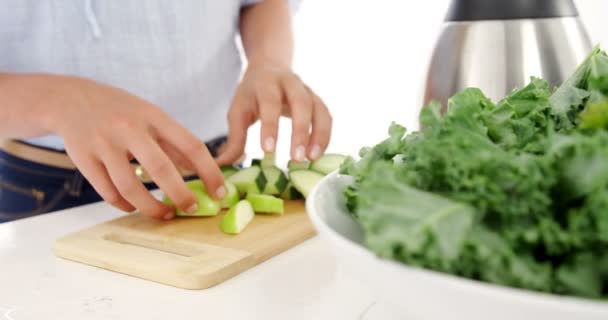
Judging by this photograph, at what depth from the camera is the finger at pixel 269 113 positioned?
1.03 metres

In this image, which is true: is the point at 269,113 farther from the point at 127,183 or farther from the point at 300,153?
the point at 127,183

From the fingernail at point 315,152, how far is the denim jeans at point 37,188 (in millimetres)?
361

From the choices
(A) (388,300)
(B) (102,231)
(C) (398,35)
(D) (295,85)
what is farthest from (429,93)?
(C) (398,35)

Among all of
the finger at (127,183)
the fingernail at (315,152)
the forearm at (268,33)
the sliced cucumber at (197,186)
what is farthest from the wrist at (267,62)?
the finger at (127,183)

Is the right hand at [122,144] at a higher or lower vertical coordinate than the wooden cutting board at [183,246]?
higher

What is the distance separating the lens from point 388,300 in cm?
41

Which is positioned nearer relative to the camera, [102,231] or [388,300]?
[388,300]

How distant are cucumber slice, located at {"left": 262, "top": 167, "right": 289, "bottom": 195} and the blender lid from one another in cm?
42

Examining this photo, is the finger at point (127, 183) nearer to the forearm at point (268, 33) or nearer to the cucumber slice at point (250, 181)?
the cucumber slice at point (250, 181)

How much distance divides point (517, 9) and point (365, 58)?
152cm

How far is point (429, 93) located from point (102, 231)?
22.9 inches

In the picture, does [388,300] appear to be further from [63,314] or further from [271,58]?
[271,58]

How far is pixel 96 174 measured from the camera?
859 millimetres

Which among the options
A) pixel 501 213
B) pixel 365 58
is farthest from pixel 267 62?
pixel 365 58
